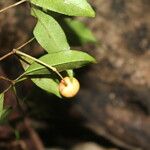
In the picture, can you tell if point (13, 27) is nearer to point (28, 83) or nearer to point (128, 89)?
point (28, 83)

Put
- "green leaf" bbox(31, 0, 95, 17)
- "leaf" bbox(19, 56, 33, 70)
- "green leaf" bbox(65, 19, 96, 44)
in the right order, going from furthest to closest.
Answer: "green leaf" bbox(65, 19, 96, 44) → "leaf" bbox(19, 56, 33, 70) → "green leaf" bbox(31, 0, 95, 17)

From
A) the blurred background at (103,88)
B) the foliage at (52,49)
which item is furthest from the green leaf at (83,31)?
the foliage at (52,49)

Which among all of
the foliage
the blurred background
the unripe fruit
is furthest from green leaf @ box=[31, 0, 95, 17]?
the blurred background

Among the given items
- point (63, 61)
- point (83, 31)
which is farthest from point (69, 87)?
point (83, 31)

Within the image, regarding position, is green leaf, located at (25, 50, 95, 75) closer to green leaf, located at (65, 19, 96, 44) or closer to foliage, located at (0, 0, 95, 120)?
foliage, located at (0, 0, 95, 120)

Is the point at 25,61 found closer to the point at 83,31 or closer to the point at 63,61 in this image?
the point at 63,61

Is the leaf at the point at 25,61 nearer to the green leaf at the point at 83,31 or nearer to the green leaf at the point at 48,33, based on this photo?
the green leaf at the point at 48,33
